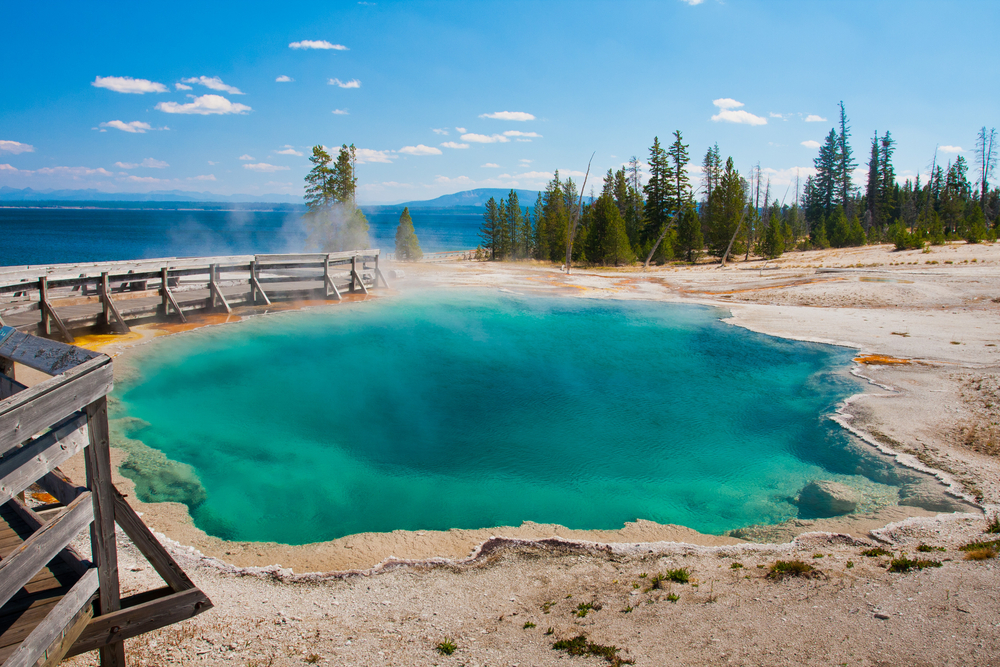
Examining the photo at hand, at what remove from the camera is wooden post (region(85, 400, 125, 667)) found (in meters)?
3.27

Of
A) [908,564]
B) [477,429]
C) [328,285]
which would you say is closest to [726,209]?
[328,285]

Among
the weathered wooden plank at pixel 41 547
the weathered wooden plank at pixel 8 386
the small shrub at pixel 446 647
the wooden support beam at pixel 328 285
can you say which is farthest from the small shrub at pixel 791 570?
the wooden support beam at pixel 328 285

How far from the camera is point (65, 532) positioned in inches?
124

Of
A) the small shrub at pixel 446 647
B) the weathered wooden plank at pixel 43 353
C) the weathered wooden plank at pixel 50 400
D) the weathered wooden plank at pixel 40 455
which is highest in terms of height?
the weathered wooden plank at pixel 43 353

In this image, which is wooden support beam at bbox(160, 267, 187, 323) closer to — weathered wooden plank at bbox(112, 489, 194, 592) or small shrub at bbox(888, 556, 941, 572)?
weathered wooden plank at bbox(112, 489, 194, 592)

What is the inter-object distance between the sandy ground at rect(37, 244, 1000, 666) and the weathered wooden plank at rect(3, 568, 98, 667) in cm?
134

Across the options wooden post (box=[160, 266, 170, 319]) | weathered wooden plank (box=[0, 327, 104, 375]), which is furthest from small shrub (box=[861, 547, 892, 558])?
wooden post (box=[160, 266, 170, 319])

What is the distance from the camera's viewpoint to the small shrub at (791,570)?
5723mm

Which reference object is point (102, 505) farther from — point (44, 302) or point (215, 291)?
point (215, 291)

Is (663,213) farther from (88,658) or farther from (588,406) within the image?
(88,658)

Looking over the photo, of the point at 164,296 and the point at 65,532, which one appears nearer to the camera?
the point at 65,532

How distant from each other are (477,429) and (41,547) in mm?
8731

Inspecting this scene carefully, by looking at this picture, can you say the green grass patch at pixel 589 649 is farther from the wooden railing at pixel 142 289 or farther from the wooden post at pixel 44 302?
the wooden post at pixel 44 302

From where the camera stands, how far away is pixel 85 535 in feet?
21.4
